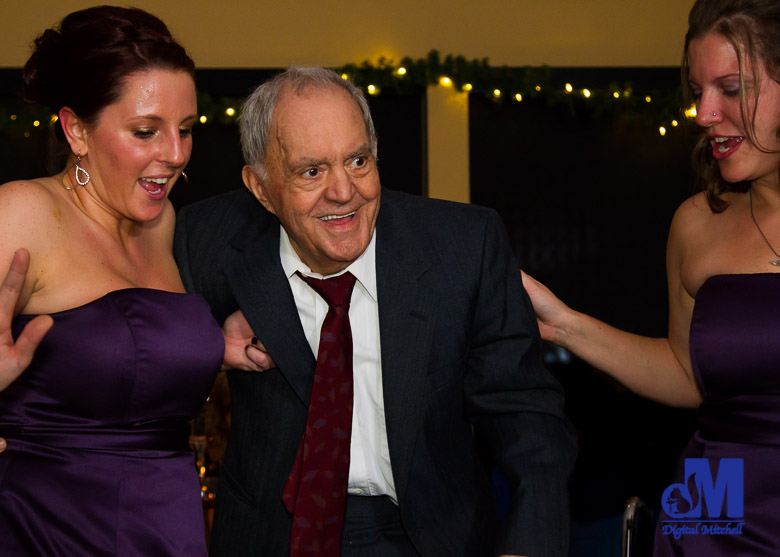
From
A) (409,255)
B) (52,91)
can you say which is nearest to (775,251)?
(409,255)

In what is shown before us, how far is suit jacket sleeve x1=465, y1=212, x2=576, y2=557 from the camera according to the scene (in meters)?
1.85

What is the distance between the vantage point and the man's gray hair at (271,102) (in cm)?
207

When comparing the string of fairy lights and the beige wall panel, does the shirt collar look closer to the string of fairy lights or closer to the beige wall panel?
the string of fairy lights

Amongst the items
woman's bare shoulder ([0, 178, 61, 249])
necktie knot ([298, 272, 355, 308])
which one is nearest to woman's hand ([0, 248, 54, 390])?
woman's bare shoulder ([0, 178, 61, 249])

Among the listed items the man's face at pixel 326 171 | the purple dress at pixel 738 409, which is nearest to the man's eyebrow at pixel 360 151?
the man's face at pixel 326 171

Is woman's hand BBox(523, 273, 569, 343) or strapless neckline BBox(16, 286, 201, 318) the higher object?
strapless neckline BBox(16, 286, 201, 318)

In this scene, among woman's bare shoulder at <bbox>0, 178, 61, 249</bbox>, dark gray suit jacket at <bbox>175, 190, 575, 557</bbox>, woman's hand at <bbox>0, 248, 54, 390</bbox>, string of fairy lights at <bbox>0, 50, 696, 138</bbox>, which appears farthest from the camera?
string of fairy lights at <bbox>0, 50, 696, 138</bbox>

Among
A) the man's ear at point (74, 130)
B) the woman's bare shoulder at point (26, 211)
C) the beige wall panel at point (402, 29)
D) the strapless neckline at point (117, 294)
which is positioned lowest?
the strapless neckline at point (117, 294)

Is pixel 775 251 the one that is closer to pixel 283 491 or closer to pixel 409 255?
pixel 409 255

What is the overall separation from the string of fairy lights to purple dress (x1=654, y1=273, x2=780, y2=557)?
137 inches

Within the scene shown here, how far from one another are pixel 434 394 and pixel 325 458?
10.8 inches

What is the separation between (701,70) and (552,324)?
0.83 meters

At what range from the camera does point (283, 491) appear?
1996mm

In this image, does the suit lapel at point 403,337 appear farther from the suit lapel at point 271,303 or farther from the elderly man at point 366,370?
the suit lapel at point 271,303
